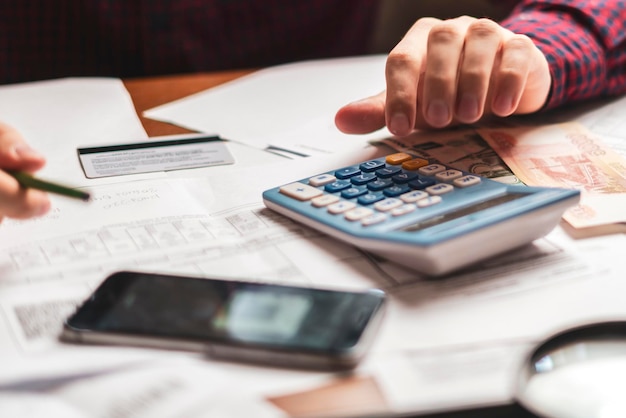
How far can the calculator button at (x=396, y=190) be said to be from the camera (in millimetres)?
440

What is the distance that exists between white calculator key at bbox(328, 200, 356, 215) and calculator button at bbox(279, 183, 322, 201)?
2cm

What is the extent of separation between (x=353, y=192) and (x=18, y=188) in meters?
0.20

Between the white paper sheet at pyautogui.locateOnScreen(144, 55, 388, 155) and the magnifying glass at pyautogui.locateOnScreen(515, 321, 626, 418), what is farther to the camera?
the white paper sheet at pyautogui.locateOnScreen(144, 55, 388, 155)

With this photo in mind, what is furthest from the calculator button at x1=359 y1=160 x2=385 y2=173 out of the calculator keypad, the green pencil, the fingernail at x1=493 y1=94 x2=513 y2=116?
the green pencil

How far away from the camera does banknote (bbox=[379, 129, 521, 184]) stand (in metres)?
0.52

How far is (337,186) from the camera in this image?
1.52 feet

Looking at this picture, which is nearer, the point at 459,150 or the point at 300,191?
the point at 300,191

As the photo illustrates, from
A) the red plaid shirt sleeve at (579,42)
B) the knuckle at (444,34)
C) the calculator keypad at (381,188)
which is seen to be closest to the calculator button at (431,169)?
the calculator keypad at (381,188)

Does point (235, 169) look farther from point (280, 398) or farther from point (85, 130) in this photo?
point (280, 398)

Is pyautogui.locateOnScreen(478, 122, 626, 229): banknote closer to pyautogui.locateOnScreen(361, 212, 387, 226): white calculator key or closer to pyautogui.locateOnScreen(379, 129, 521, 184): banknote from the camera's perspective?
pyautogui.locateOnScreen(379, 129, 521, 184): banknote

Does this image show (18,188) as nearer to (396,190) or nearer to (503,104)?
(396,190)

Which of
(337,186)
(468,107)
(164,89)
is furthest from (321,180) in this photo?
(164,89)

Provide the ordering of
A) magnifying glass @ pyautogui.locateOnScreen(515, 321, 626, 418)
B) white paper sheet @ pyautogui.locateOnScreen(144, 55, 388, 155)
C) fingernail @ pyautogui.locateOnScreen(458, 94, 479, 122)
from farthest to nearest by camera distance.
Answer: white paper sheet @ pyautogui.locateOnScreen(144, 55, 388, 155) → fingernail @ pyautogui.locateOnScreen(458, 94, 479, 122) → magnifying glass @ pyautogui.locateOnScreen(515, 321, 626, 418)

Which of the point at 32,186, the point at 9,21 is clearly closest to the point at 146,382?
the point at 32,186
